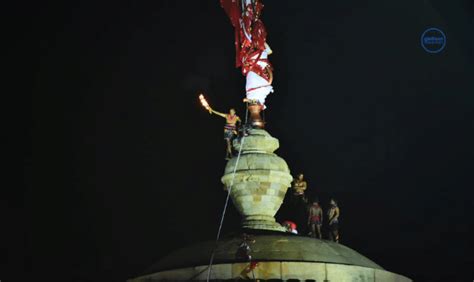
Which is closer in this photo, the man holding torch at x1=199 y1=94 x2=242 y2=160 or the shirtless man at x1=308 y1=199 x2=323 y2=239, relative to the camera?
the man holding torch at x1=199 y1=94 x2=242 y2=160

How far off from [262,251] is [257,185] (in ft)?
8.57

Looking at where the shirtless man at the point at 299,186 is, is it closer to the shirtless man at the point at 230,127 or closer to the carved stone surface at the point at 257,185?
the carved stone surface at the point at 257,185

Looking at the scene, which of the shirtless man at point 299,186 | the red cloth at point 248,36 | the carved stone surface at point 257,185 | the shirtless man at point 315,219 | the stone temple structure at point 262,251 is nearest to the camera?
the stone temple structure at point 262,251

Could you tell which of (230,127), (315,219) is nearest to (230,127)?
(230,127)

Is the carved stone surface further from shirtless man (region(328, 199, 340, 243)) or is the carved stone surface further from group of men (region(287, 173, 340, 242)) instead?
shirtless man (region(328, 199, 340, 243))

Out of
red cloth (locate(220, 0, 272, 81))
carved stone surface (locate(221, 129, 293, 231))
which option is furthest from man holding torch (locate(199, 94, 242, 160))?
red cloth (locate(220, 0, 272, 81))

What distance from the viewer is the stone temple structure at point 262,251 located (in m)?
15.9

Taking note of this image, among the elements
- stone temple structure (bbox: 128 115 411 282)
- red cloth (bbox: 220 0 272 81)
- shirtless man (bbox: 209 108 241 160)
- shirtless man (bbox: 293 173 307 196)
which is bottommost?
stone temple structure (bbox: 128 115 411 282)

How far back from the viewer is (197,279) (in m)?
15.9

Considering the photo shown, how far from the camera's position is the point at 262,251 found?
1655 cm

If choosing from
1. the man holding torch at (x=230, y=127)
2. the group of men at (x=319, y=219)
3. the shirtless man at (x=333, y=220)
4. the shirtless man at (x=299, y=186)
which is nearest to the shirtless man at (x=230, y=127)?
the man holding torch at (x=230, y=127)

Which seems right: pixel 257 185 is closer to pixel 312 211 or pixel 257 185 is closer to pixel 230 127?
pixel 230 127

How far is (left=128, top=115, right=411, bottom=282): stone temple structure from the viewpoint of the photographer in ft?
52.1

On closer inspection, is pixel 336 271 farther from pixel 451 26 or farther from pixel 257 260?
pixel 451 26
